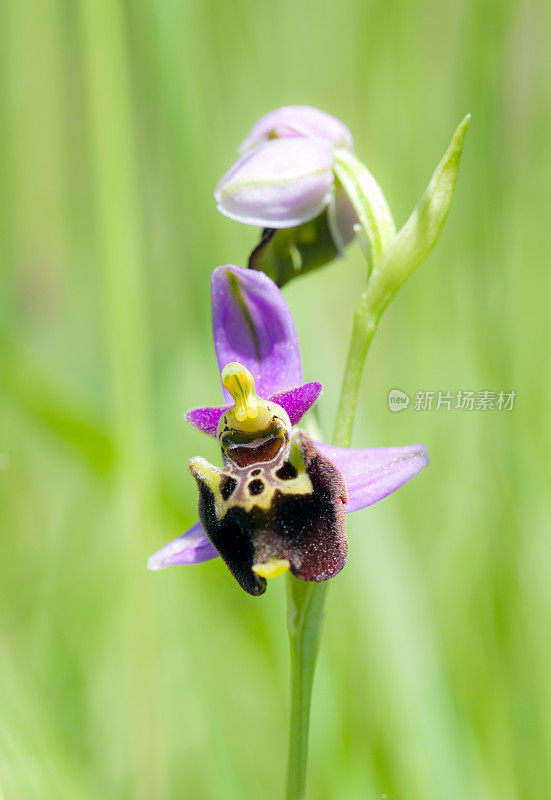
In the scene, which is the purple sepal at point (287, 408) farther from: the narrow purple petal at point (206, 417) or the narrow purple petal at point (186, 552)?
the narrow purple petal at point (186, 552)

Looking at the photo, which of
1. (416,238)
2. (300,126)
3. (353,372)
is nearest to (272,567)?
(353,372)

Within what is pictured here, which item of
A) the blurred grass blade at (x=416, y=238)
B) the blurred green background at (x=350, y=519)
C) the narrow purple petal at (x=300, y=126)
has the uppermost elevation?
the narrow purple petal at (x=300, y=126)

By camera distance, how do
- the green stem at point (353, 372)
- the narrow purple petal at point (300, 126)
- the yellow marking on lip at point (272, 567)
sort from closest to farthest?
the yellow marking on lip at point (272, 567)
the green stem at point (353, 372)
the narrow purple petal at point (300, 126)

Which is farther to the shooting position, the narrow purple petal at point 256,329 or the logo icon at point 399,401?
the logo icon at point 399,401

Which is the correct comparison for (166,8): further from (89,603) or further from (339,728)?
(339,728)

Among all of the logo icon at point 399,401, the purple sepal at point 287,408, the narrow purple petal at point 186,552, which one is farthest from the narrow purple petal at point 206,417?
the logo icon at point 399,401

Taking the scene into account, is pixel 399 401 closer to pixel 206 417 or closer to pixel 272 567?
pixel 206 417

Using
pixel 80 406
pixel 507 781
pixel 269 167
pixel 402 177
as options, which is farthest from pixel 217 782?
pixel 402 177
